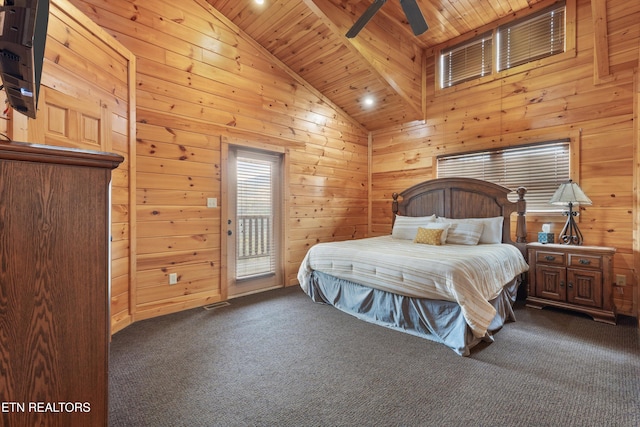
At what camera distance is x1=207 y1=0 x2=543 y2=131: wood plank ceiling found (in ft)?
12.0

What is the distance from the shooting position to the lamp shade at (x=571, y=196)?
10.4 ft

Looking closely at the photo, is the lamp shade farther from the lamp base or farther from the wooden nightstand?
the wooden nightstand

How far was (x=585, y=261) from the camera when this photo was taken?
10.1ft

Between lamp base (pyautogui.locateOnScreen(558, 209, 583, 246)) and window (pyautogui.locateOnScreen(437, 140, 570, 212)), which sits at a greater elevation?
window (pyautogui.locateOnScreen(437, 140, 570, 212))

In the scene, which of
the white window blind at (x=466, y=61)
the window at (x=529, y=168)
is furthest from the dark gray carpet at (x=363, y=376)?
the white window blind at (x=466, y=61)

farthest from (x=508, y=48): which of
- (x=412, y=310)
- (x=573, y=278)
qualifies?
(x=412, y=310)

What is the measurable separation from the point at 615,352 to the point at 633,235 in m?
1.55

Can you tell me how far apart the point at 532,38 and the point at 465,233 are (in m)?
2.68

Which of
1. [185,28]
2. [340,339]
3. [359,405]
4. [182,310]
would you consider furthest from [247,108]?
[359,405]

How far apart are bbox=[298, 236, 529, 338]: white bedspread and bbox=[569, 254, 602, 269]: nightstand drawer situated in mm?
435

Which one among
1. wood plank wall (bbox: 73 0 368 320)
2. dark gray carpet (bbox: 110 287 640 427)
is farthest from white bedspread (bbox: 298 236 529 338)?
wood plank wall (bbox: 73 0 368 320)

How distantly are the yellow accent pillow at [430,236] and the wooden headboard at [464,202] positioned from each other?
0.79m

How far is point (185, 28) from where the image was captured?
11.3 feet

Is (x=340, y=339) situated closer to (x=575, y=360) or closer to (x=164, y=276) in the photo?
(x=575, y=360)
